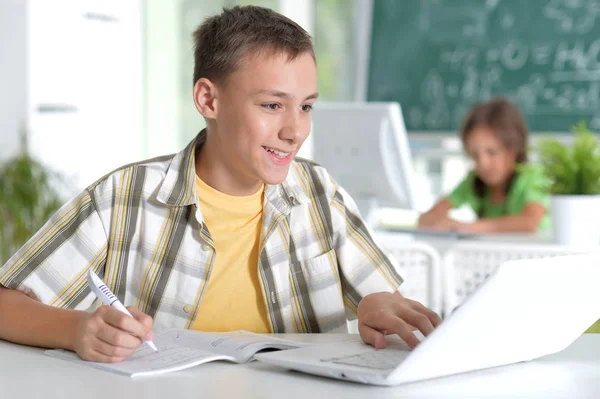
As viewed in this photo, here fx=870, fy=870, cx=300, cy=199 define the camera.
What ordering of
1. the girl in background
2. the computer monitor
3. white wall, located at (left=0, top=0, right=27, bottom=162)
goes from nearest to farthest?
the computer monitor → the girl in background → white wall, located at (left=0, top=0, right=27, bottom=162)

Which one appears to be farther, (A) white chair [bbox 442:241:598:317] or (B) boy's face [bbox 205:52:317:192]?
(A) white chair [bbox 442:241:598:317]

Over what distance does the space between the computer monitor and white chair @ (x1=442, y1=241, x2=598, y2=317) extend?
0.30 m

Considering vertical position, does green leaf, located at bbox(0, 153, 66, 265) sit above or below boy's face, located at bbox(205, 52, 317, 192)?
below

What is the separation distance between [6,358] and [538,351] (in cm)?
68

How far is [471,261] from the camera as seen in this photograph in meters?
2.72

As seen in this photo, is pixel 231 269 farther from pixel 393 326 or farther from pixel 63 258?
pixel 393 326

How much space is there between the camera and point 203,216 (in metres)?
1.47

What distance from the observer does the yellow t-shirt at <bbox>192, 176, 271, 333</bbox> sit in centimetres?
145

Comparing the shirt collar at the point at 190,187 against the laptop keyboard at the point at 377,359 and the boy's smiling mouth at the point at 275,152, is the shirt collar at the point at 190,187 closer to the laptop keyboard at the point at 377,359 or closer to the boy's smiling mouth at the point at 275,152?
the boy's smiling mouth at the point at 275,152

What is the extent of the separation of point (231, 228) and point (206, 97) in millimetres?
228

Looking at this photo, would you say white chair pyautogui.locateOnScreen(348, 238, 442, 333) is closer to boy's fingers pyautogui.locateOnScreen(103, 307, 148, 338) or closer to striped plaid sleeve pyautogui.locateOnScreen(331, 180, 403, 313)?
striped plaid sleeve pyautogui.locateOnScreen(331, 180, 403, 313)

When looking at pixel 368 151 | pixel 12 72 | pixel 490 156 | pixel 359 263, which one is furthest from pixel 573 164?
pixel 12 72

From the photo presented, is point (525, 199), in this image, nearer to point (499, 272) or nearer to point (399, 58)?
point (399, 58)

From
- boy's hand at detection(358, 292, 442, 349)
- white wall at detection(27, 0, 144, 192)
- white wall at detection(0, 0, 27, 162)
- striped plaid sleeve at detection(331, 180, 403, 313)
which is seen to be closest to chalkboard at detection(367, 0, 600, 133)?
white wall at detection(27, 0, 144, 192)
